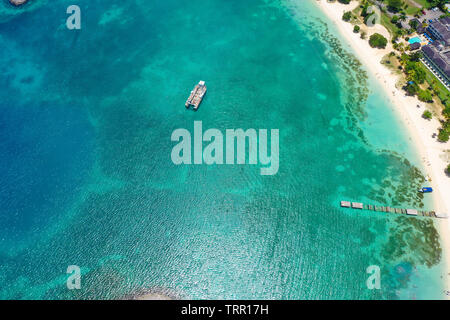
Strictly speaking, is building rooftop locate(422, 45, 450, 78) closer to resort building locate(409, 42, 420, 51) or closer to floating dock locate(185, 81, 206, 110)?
resort building locate(409, 42, 420, 51)

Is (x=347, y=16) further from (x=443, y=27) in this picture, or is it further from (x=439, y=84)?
(x=439, y=84)

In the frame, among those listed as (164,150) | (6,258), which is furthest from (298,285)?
(6,258)

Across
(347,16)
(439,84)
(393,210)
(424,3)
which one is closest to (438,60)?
(439,84)

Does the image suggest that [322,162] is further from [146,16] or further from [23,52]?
[23,52]

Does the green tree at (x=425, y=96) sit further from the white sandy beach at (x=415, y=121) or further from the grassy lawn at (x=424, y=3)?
the grassy lawn at (x=424, y=3)

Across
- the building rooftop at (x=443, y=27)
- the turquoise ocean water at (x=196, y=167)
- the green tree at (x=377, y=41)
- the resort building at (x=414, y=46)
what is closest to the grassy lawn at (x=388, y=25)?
the green tree at (x=377, y=41)

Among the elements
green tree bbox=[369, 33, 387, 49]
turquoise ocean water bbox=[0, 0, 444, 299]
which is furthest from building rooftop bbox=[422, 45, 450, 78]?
turquoise ocean water bbox=[0, 0, 444, 299]
